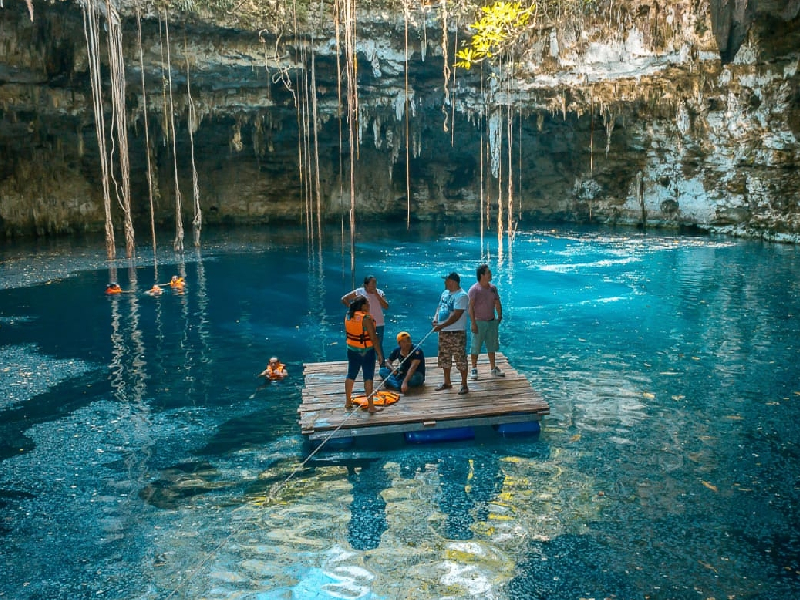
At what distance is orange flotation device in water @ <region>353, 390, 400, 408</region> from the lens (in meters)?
9.20

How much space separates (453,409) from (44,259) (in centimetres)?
2119

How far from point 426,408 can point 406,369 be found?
931 mm

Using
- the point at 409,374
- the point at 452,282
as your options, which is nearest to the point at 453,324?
the point at 452,282

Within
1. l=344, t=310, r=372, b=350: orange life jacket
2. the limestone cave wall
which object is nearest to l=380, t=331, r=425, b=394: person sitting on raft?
l=344, t=310, r=372, b=350: orange life jacket

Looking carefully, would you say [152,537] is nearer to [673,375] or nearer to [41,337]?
[673,375]

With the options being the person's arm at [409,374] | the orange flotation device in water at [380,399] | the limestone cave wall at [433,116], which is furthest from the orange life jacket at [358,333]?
the limestone cave wall at [433,116]

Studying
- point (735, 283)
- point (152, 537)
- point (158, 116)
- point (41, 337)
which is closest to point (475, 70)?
point (158, 116)

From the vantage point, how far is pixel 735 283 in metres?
19.8

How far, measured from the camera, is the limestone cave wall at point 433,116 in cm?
2616

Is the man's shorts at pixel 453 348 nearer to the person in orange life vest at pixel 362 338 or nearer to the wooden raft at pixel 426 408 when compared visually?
the wooden raft at pixel 426 408

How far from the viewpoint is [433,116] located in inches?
1448

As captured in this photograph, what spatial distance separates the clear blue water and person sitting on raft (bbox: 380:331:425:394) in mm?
1113

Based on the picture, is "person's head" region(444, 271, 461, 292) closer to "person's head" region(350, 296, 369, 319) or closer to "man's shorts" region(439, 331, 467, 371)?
"man's shorts" region(439, 331, 467, 371)

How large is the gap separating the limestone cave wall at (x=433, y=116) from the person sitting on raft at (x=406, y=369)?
12525 mm
